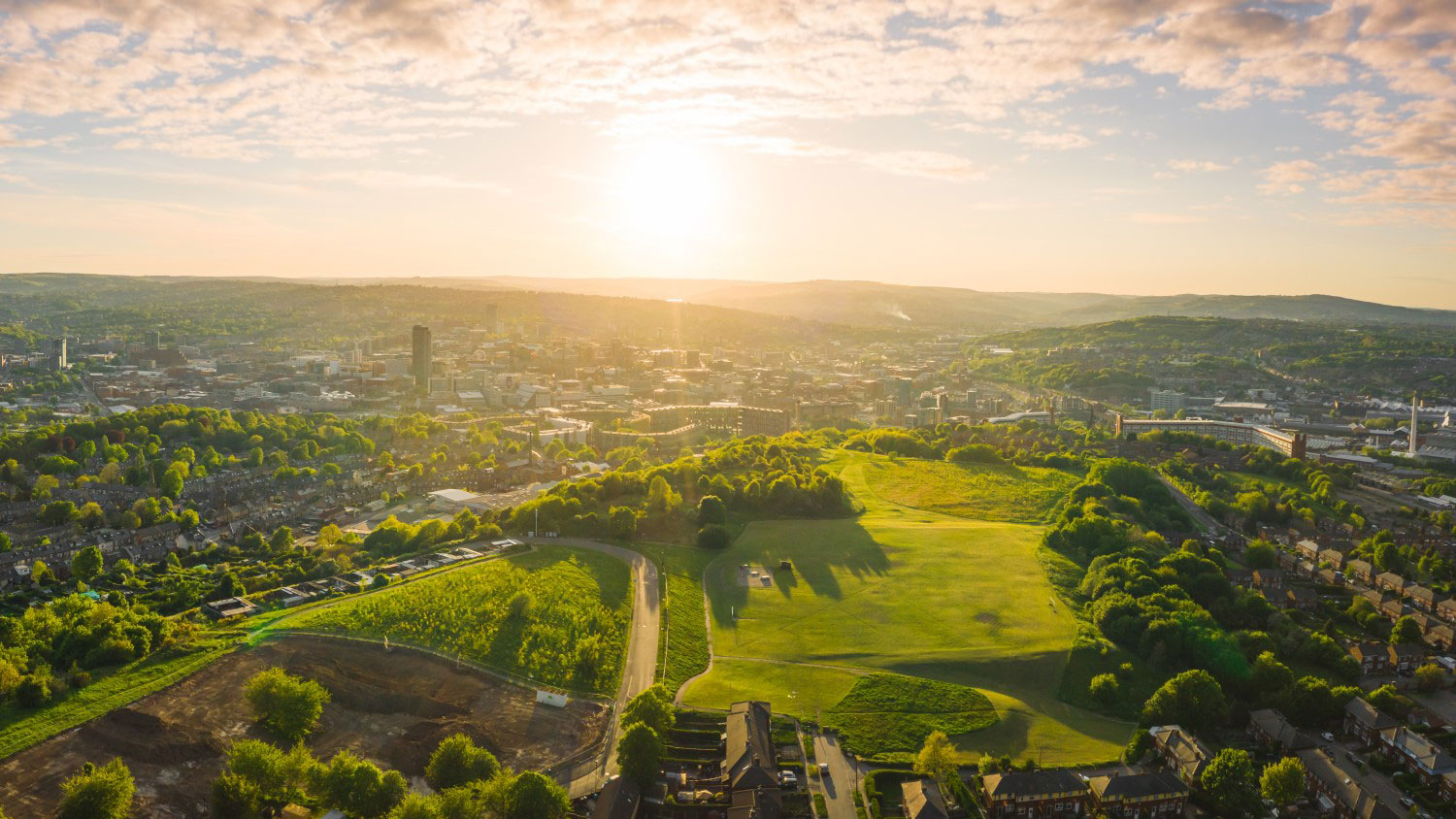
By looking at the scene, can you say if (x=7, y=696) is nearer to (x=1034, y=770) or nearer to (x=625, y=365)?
(x=1034, y=770)

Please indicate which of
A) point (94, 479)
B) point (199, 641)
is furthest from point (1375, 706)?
point (94, 479)

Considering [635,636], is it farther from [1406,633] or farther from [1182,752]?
[1406,633]

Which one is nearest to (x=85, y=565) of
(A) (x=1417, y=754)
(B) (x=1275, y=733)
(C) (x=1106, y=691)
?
(C) (x=1106, y=691)

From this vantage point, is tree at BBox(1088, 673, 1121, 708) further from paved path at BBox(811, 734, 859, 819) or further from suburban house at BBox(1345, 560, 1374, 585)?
suburban house at BBox(1345, 560, 1374, 585)

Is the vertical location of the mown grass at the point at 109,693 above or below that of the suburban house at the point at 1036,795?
above

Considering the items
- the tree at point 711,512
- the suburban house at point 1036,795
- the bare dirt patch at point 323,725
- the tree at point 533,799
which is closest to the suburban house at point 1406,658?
the suburban house at point 1036,795

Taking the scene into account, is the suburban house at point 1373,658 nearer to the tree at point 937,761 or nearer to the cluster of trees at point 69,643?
the tree at point 937,761
